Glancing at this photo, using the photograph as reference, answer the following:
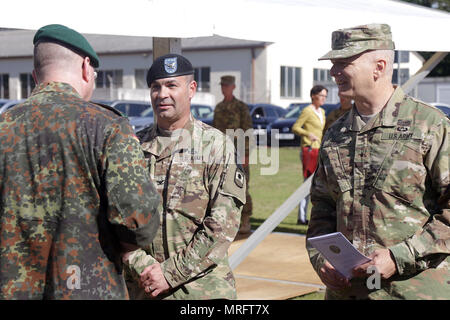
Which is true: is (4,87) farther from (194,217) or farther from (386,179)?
(386,179)

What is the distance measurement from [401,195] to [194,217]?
1.07 m

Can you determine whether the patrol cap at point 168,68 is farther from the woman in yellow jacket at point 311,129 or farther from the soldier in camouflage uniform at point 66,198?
the woman in yellow jacket at point 311,129

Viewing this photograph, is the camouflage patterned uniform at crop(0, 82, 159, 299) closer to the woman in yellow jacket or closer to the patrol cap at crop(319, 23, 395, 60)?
the patrol cap at crop(319, 23, 395, 60)

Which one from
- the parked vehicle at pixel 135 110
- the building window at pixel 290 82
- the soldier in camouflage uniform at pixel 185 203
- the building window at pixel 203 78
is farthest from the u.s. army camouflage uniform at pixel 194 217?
the building window at pixel 290 82

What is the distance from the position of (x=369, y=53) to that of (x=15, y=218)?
5.91 feet

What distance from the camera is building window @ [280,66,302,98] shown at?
43138 mm

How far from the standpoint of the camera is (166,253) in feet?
12.1

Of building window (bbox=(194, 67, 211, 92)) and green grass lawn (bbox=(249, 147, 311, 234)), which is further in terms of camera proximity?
building window (bbox=(194, 67, 211, 92))

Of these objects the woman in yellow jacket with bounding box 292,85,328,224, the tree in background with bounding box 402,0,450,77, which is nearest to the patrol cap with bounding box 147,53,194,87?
the woman in yellow jacket with bounding box 292,85,328,224

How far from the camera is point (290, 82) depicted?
44.0 metres

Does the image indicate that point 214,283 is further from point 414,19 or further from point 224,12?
point 414,19

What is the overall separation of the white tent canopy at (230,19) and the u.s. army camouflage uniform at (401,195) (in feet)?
4.24

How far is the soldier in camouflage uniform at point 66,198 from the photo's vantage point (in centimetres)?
265

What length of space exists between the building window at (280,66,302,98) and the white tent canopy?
37822mm
